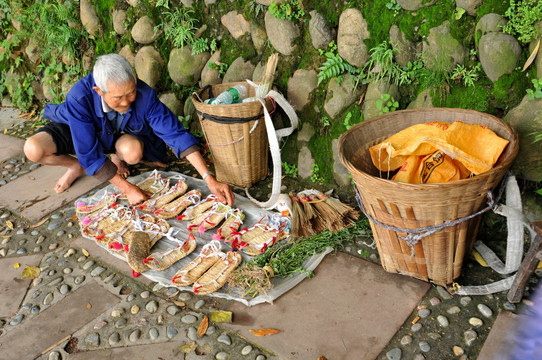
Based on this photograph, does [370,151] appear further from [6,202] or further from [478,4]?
[6,202]

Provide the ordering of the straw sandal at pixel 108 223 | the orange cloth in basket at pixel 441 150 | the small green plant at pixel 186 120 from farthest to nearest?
the small green plant at pixel 186 120 → the straw sandal at pixel 108 223 → the orange cloth in basket at pixel 441 150

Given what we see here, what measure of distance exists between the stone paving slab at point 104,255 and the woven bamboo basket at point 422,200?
135 cm

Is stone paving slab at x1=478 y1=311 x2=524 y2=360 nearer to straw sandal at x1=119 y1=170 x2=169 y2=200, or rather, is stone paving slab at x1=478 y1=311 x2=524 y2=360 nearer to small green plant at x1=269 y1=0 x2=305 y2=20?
small green plant at x1=269 y1=0 x2=305 y2=20

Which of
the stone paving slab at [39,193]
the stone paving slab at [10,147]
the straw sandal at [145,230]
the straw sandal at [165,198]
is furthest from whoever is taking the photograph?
the stone paving slab at [10,147]

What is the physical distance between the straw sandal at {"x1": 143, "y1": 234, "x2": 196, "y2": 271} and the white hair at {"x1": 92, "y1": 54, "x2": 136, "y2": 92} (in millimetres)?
1053

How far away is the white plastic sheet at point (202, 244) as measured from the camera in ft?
7.65

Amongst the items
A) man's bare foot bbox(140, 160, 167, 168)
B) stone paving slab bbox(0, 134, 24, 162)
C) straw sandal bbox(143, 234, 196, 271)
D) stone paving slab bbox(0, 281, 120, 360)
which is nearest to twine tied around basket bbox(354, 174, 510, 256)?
straw sandal bbox(143, 234, 196, 271)

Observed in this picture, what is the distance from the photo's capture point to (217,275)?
2.46 meters

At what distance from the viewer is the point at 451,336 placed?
6.36 ft

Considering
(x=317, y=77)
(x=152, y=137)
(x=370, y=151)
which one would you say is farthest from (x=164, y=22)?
(x=370, y=151)

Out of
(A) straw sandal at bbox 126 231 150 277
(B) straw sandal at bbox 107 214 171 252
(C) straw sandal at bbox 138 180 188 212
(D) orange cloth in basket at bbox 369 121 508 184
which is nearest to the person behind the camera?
(D) orange cloth in basket at bbox 369 121 508 184

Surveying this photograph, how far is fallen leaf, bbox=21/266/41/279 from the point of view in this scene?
2690 mm

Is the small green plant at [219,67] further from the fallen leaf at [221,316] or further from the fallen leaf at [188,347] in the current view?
the fallen leaf at [188,347]

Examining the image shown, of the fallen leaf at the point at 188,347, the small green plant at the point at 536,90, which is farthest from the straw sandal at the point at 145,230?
the small green plant at the point at 536,90
